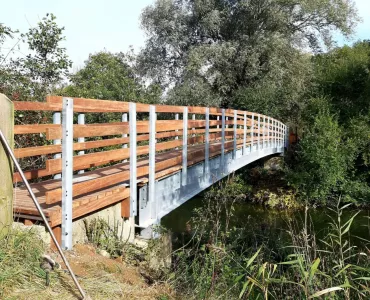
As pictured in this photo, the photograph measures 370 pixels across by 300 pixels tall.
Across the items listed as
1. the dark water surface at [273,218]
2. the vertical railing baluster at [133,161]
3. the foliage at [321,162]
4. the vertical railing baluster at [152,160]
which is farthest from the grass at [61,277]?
the foliage at [321,162]

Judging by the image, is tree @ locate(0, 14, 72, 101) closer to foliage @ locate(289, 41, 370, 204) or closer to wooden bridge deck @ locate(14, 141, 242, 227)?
wooden bridge deck @ locate(14, 141, 242, 227)

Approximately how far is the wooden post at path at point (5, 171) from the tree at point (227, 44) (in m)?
14.5

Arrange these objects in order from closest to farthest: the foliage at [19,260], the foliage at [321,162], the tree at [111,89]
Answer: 1. the foliage at [19,260]
2. the tree at [111,89]
3. the foliage at [321,162]

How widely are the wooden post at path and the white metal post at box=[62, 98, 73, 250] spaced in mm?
422

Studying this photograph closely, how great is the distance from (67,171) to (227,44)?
51.3ft

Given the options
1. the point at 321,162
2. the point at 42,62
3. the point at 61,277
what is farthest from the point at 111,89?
the point at 61,277

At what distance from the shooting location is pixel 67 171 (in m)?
3.11

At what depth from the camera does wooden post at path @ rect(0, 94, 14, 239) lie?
2.68 metres

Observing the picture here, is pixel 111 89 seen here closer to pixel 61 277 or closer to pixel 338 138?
pixel 338 138

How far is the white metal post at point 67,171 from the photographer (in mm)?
3102

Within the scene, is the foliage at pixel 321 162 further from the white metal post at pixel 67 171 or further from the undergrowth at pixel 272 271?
the white metal post at pixel 67 171

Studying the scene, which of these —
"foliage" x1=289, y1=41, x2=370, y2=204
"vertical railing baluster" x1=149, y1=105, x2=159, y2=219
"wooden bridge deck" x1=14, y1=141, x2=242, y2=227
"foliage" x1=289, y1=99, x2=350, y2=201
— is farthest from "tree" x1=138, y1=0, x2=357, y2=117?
"wooden bridge deck" x1=14, y1=141, x2=242, y2=227

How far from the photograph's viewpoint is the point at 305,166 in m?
16.8

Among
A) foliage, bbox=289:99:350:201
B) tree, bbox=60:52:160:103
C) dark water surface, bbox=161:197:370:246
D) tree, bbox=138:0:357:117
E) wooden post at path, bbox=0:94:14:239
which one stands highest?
tree, bbox=138:0:357:117
